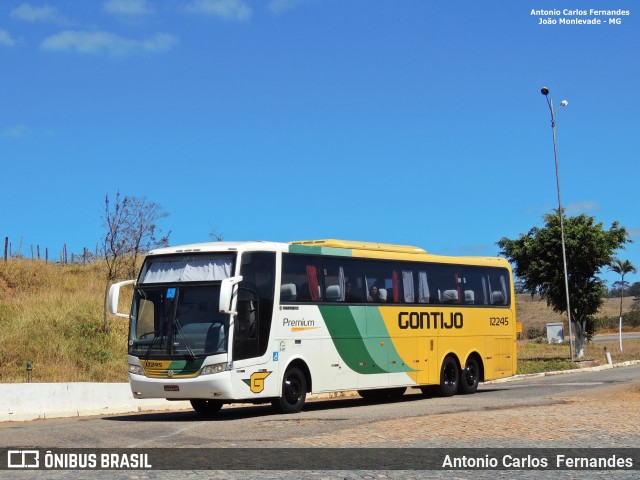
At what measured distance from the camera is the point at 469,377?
2650cm

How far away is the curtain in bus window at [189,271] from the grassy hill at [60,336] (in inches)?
305

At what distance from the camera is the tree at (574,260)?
166ft

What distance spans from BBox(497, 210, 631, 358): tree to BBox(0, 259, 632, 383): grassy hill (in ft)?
73.5

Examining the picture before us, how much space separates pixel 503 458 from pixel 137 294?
10559 mm

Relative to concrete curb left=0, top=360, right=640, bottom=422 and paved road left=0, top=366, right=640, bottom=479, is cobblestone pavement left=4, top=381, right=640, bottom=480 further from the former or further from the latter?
concrete curb left=0, top=360, right=640, bottom=422

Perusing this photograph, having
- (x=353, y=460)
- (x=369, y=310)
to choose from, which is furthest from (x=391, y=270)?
(x=353, y=460)

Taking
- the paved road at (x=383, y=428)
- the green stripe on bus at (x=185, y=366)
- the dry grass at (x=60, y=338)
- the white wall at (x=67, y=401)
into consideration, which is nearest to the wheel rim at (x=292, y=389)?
the paved road at (x=383, y=428)

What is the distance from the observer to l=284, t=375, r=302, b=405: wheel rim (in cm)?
2072

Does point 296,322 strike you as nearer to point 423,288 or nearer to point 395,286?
point 395,286

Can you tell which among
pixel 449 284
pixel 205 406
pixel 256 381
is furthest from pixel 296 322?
pixel 449 284

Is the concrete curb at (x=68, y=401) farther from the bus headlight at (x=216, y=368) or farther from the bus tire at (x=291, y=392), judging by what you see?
the bus headlight at (x=216, y=368)

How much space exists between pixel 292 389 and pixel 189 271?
3.37m

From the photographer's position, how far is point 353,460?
12000mm

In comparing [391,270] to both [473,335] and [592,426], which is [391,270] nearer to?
[473,335]
